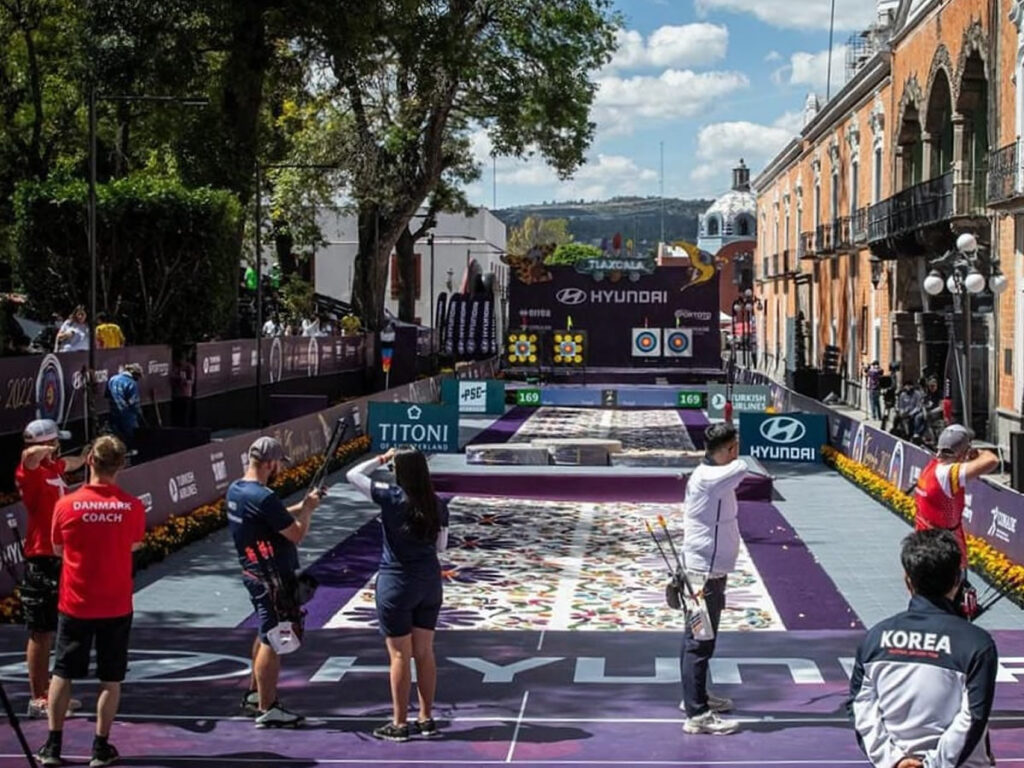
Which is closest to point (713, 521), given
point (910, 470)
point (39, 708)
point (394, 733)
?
point (394, 733)

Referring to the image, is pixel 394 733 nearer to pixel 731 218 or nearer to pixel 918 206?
pixel 918 206

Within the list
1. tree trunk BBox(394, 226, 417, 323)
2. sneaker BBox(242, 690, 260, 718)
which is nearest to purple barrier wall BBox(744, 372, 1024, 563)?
sneaker BBox(242, 690, 260, 718)

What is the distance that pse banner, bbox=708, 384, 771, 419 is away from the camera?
3791cm

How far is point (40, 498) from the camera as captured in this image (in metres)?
10.3

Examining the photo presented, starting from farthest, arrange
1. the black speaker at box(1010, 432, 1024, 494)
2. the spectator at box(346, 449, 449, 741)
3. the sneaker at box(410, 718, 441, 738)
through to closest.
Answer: the black speaker at box(1010, 432, 1024, 494) → the sneaker at box(410, 718, 441, 738) → the spectator at box(346, 449, 449, 741)

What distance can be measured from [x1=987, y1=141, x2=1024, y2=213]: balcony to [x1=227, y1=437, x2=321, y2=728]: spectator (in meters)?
23.8

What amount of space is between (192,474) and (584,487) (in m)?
6.38

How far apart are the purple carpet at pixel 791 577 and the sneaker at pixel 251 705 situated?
5.50 metres

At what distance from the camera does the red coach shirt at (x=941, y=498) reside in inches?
453

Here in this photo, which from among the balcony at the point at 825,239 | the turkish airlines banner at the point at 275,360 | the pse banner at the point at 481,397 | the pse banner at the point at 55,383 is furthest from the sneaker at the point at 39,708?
the balcony at the point at 825,239

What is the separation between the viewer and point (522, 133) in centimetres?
4788

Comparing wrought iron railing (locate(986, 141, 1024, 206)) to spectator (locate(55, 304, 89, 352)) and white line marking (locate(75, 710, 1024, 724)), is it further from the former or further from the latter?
white line marking (locate(75, 710, 1024, 724))

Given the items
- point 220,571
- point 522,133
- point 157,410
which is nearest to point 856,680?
point 220,571

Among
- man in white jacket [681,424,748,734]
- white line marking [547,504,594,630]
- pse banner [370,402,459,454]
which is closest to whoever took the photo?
man in white jacket [681,424,748,734]
